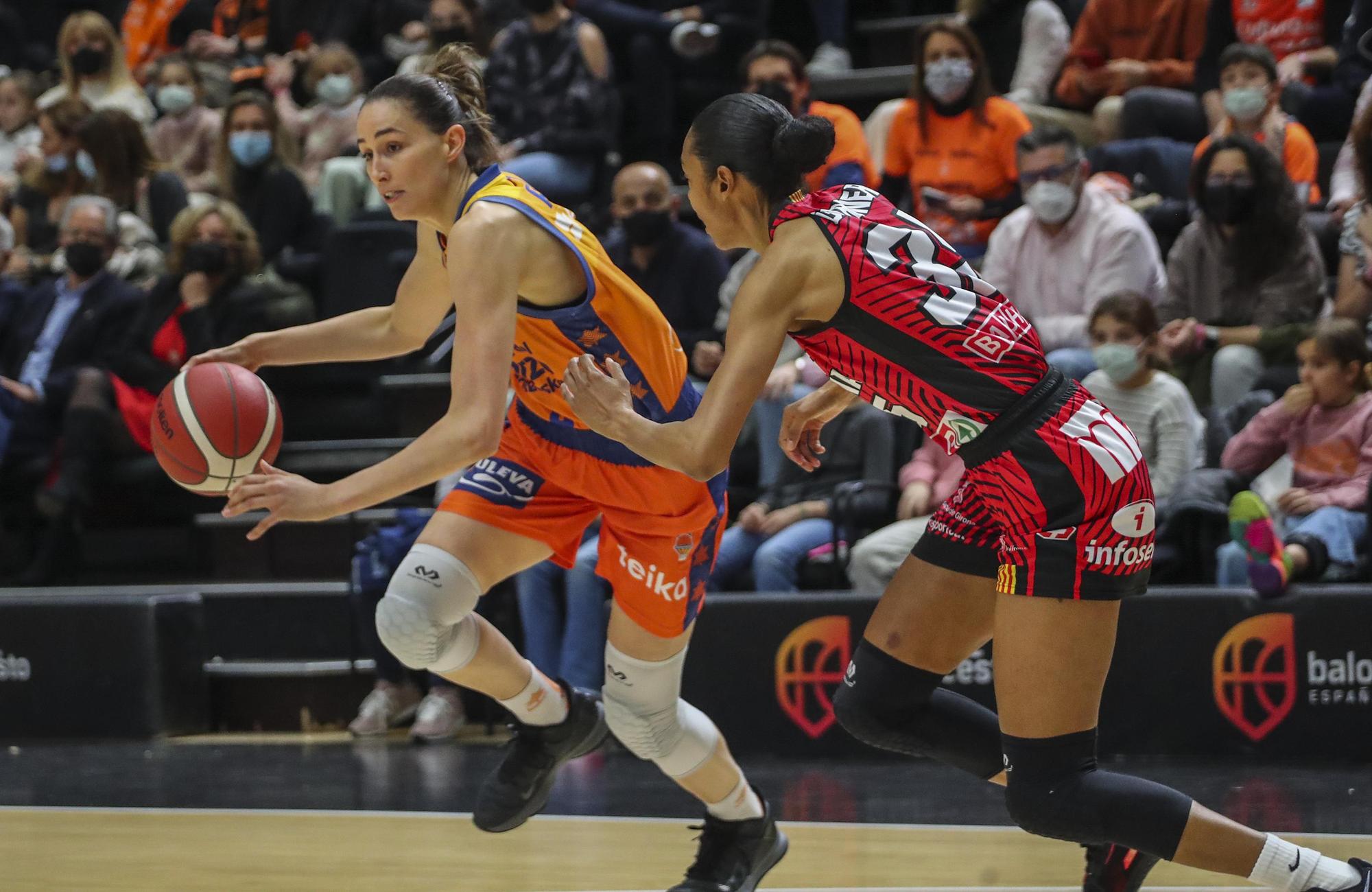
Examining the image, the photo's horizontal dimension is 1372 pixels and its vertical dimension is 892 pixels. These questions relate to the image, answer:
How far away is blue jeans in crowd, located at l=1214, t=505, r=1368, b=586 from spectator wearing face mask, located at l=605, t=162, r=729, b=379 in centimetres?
209

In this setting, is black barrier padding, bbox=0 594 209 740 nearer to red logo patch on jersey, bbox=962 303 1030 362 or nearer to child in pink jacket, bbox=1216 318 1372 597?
child in pink jacket, bbox=1216 318 1372 597

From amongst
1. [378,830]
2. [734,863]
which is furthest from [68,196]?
[734,863]

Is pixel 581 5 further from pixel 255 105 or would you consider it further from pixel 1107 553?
pixel 1107 553

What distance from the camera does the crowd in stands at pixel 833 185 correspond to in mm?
5445

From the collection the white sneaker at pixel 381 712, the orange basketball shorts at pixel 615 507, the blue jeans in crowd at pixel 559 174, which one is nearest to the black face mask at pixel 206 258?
the blue jeans in crowd at pixel 559 174

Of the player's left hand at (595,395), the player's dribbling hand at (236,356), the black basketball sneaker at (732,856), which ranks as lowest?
the black basketball sneaker at (732,856)

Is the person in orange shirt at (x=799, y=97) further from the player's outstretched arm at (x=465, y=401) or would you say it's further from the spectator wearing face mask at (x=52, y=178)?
the player's outstretched arm at (x=465, y=401)

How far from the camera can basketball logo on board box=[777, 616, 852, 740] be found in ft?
17.5

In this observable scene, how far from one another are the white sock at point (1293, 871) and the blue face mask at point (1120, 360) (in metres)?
2.69

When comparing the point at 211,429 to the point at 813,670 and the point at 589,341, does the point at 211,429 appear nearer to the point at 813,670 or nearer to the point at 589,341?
the point at 589,341

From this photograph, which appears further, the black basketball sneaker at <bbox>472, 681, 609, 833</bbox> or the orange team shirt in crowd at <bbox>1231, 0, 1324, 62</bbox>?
the orange team shirt in crowd at <bbox>1231, 0, 1324, 62</bbox>

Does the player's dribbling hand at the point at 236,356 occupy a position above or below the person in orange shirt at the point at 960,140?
above

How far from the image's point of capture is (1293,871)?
2893 millimetres

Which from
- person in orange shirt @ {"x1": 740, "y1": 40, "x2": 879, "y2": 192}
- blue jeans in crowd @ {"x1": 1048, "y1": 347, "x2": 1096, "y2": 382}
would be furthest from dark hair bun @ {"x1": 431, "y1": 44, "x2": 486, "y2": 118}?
person in orange shirt @ {"x1": 740, "y1": 40, "x2": 879, "y2": 192}
